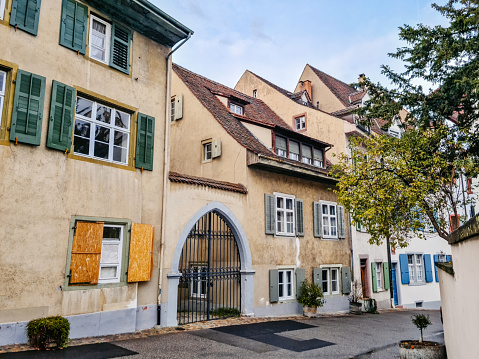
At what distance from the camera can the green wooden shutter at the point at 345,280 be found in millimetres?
18047

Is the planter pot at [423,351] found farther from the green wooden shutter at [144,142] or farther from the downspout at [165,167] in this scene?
the green wooden shutter at [144,142]

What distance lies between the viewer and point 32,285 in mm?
8508

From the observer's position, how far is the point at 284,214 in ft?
52.7

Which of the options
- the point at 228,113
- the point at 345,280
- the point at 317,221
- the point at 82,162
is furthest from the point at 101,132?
the point at 345,280

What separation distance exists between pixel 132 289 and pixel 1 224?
3660 mm

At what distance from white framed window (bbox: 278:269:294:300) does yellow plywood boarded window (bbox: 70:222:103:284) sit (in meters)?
7.88

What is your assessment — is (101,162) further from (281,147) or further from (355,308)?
(355,308)

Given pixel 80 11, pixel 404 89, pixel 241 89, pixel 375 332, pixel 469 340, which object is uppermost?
pixel 241 89

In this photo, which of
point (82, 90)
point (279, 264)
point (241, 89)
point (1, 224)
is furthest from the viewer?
point (241, 89)

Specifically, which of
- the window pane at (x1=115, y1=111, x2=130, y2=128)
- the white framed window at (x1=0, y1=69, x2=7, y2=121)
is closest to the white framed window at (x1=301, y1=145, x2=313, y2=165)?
the window pane at (x1=115, y1=111, x2=130, y2=128)

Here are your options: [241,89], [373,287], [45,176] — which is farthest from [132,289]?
[241,89]

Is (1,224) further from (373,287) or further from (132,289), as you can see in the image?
(373,287)

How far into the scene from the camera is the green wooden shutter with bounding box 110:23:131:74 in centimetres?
1090

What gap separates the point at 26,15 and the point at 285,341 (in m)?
10.2
